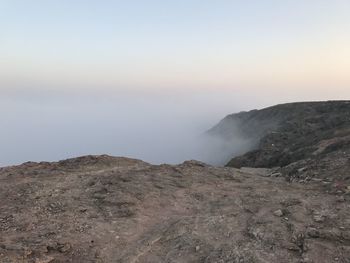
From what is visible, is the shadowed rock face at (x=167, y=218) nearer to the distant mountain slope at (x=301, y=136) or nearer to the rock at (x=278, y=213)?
the rock at (x=278, y=213)

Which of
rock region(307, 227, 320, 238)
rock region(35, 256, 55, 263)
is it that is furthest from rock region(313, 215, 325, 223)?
rock region(35, 256, 55, 263)

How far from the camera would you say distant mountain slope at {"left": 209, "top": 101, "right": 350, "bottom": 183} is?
69.4 feet

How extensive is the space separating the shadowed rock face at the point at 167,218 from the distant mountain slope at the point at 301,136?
→ 480 centimetres

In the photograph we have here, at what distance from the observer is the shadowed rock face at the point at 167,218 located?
32.2 ft

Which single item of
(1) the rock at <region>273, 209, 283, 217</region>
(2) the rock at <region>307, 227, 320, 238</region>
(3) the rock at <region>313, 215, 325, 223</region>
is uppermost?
(1) the rock at <region>273, 209, 283, 217</region>

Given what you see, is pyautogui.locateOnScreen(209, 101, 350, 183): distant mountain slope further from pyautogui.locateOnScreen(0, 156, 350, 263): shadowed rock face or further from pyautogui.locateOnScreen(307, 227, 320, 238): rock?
pyautogui.locateOnScreen(307, 227, 320, 238): rock

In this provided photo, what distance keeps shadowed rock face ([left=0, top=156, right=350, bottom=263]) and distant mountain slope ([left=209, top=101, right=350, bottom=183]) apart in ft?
15.7

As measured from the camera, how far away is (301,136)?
34438mm

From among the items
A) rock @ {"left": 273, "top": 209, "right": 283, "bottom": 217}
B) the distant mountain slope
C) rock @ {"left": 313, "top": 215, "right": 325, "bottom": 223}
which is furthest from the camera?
the distant mountain slope

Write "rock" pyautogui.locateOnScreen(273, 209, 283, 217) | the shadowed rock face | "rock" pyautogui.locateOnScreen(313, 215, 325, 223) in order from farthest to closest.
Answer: "rock" pyautogui.locateOnScreen(273, 209, 283, 217) < "rock" pyautogui.locateOnScreen(313, 215, 325, 223) < the shadowed rock face

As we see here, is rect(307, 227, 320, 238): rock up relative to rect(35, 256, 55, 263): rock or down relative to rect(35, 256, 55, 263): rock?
up

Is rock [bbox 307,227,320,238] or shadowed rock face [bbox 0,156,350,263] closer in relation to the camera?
shadowed rock face [bbox 0,156,350,263]

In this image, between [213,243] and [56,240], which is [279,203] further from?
[56,240]

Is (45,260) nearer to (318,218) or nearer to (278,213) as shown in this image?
(278,213)
